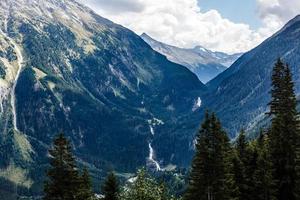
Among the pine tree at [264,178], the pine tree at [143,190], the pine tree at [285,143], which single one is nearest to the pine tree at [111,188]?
the pine tree at [143,190]

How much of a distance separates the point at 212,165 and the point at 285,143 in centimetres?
1434

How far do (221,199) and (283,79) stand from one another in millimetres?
25958

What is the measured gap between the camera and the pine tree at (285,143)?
72688mm

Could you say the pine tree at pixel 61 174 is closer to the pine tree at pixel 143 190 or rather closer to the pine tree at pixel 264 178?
the pine tree at pixel 143 190

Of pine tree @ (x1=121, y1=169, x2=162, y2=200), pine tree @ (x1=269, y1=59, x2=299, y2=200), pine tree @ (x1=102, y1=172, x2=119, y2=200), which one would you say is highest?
pine tree @ (x1=269, y1=59, x2=299, y2=200)

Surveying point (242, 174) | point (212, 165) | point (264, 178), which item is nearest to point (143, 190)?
point (212, 165)

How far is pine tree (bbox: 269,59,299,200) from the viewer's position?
7269 centimetres

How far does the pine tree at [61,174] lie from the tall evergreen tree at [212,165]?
16.4 metres

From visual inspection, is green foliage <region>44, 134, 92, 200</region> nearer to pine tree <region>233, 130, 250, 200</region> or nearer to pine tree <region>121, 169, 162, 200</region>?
pine tree <region>121, 169, 162, 200</region>

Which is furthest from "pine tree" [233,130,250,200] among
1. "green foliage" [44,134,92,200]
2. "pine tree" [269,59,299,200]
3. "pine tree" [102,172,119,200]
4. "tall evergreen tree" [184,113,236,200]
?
"green foliage" [44,134,92,200]

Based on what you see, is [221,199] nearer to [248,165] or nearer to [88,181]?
[248,165]

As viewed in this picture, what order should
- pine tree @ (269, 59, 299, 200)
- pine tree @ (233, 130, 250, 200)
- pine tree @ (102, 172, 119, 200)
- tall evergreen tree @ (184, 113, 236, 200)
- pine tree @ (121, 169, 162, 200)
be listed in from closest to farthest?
pine tree @ (121, 169, 162, 200), tall evergreen tree @ (184, 113, 236, 200), pine tree @ (269, 59, 299, 200), pine tree @ (233, 130, 250, 200), pine tree @ (102, 172, 119, 200)

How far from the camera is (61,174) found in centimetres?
6050

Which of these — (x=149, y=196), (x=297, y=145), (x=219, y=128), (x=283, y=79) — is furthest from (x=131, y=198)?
(x=283, y=79)
